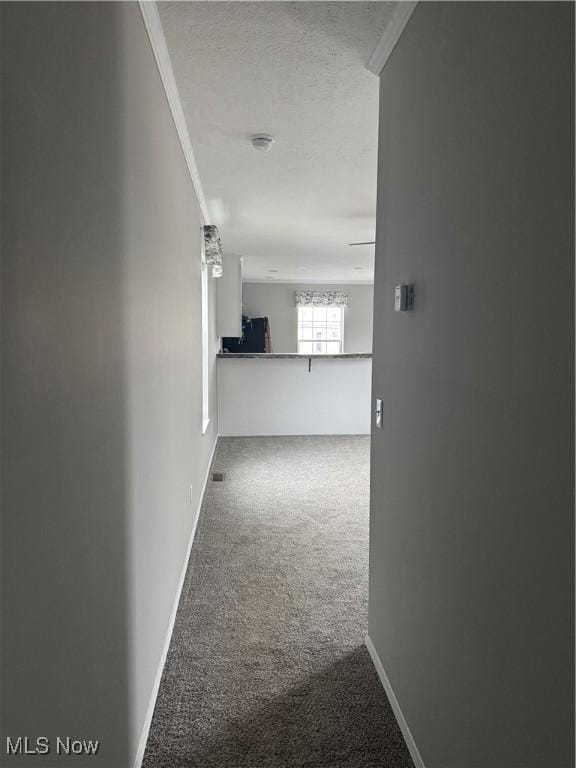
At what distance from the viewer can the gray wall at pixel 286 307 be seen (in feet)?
34.9

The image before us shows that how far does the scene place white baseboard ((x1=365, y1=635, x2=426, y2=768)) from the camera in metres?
1.64

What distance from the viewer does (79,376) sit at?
1151 millimetres

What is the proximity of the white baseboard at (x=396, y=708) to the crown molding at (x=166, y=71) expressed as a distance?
242 centimetres

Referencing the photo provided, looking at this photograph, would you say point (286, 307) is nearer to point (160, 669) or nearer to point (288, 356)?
point (288, 356)

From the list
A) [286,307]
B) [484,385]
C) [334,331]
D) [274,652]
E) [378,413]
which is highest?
[286,307]

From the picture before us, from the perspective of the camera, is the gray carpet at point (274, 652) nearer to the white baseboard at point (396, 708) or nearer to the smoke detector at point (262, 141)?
the white baseboard at point (396, 708)

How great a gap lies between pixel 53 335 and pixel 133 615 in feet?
3.19

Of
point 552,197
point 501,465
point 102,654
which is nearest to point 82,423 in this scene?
point 102,654

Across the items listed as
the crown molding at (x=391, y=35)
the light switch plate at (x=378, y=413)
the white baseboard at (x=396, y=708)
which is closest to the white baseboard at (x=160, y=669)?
the white baseboard at (x=396, y=708)

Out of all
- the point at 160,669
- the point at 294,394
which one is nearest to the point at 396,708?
the point at 160,669

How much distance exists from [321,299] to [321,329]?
592 millimetres

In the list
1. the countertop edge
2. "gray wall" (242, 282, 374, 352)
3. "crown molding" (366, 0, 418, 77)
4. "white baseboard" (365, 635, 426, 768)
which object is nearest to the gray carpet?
"white baseboard" (365, 635, 426, 768)

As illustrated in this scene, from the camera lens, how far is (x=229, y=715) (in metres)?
1.88

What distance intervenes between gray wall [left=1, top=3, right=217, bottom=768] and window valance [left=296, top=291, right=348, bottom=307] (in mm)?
8629
